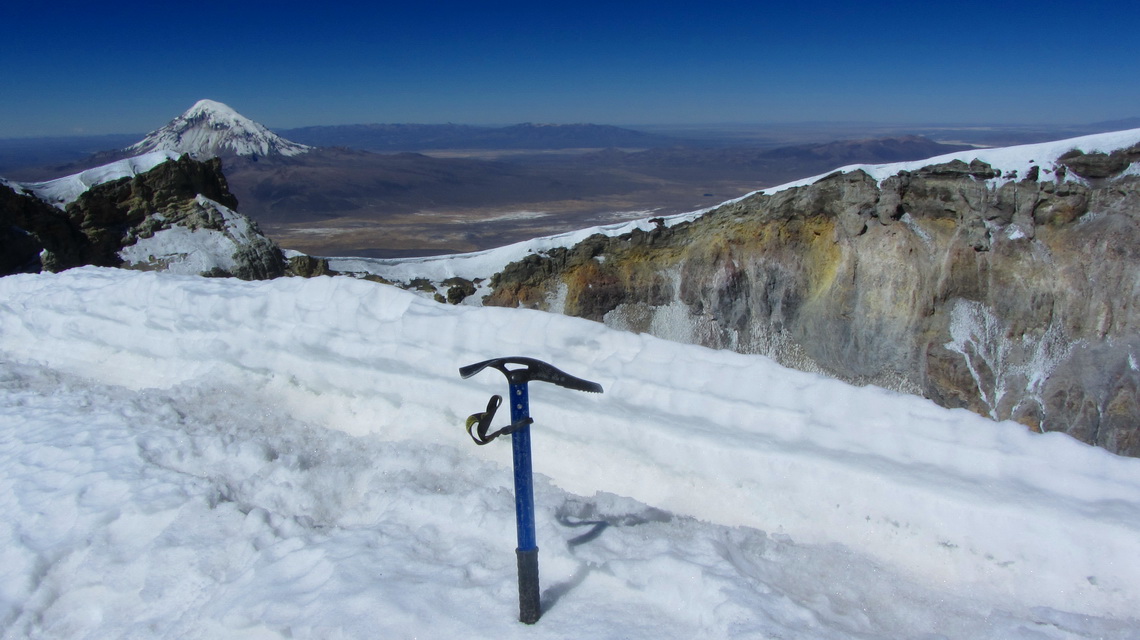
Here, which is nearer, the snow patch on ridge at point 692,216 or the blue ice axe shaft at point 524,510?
the blue ice axe shaft at point 524,510

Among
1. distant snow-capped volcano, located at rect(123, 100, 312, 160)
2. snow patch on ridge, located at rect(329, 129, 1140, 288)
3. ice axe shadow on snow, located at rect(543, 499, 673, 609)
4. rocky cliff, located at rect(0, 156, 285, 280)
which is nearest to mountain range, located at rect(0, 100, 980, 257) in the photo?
distant snow-capped volcano, located at rect(123, 100, 312, 160)

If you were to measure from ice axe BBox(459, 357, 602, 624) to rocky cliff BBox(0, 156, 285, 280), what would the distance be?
11827mm

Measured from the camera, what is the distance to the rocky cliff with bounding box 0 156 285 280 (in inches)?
520

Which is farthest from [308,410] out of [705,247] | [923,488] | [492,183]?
[492,183]

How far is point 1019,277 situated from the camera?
10227mm

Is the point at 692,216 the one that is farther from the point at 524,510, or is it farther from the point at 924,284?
the point at 524,510

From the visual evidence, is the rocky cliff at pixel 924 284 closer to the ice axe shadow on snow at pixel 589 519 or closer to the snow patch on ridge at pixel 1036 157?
the snow patch on ridge at pixel 1036 157

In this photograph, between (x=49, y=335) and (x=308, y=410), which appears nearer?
(x=308, y=410)

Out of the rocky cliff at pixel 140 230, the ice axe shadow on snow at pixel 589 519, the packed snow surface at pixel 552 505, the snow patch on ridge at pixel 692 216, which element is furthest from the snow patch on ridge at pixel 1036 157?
the rocky cliff at pixel 140 230

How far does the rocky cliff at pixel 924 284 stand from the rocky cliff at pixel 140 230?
16.4ft

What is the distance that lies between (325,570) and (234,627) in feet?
1.35

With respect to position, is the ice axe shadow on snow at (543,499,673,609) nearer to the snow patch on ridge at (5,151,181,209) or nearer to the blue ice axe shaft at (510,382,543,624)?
the blue ice axe shaft at (510,382,543,624)

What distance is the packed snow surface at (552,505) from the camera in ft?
9.53

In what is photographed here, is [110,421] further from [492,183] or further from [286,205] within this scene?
[492,183]
